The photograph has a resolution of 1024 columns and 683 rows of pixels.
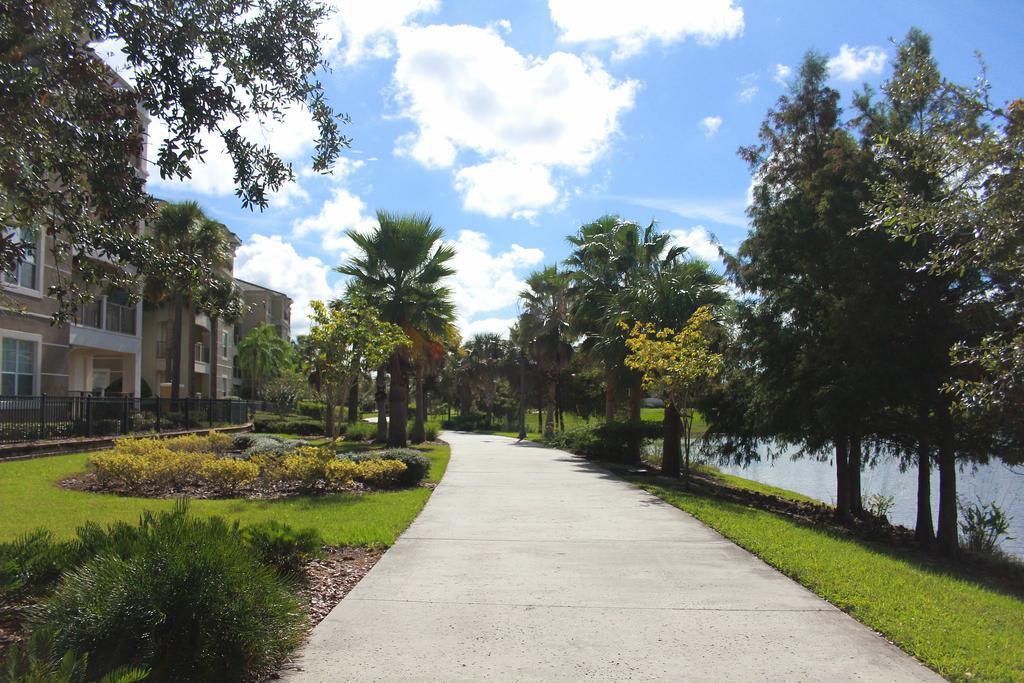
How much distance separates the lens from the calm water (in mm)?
18141

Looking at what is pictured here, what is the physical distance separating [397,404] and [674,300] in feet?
35.7

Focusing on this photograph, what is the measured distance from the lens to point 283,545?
250 inches

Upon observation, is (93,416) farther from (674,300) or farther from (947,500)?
(947,500)

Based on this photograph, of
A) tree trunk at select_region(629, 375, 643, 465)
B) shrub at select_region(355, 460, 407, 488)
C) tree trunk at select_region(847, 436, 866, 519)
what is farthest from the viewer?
tree trunk at select_region(629, 375, 643, 465)

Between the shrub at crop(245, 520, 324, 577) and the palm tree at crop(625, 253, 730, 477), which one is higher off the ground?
the palm tree at crop(625, 253, 730, 477)

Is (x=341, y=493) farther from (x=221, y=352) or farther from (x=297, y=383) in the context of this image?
(x=297, y=383)

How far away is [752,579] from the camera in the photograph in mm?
7297

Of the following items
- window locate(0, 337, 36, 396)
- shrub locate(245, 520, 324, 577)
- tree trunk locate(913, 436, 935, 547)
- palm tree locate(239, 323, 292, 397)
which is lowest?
tree trunk locate(913, 436, 935, 547)

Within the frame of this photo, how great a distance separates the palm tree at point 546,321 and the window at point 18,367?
72.5 feet

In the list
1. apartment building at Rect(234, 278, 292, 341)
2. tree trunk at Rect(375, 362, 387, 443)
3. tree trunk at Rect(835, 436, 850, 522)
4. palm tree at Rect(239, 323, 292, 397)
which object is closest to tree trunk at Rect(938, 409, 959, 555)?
tree trunk at Rect(835, 436, 850, 522)

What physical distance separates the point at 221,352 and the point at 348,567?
46.2 m

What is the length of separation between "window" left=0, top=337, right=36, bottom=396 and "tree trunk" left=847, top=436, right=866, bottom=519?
2229 cm

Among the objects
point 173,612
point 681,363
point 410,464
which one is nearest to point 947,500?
point 681,363

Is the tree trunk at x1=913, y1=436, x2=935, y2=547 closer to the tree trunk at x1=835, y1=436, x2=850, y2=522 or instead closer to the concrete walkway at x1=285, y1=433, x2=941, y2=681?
the tree trunk at x1=835, y1=436, x2=850, y2=522
